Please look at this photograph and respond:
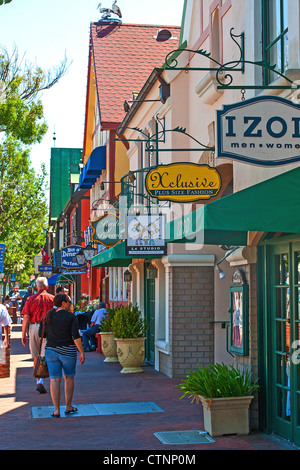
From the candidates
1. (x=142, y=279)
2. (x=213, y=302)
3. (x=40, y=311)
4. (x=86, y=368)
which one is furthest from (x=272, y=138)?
(x=142, y=279)

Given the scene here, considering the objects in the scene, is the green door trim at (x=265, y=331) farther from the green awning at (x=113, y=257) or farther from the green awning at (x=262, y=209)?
the green awning at (x=113, y=257)

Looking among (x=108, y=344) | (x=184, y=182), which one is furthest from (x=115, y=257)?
(x=184, y=182)

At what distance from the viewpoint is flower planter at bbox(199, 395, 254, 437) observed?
8.41 meters

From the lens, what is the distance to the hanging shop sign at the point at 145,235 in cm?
1447

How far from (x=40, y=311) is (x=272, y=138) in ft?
22.8

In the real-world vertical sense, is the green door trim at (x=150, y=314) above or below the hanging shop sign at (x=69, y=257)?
below

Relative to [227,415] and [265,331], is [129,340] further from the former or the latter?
[227,415]

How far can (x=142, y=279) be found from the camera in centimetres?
1891

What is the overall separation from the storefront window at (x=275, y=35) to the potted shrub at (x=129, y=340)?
7.89 meters

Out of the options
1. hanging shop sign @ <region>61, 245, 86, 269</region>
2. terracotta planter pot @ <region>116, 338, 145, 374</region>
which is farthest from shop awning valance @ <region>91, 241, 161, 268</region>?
hanging shop sign @ <region>61, 245, 86, 269</region>

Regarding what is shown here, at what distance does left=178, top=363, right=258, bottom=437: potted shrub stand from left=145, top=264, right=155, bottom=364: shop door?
893cm

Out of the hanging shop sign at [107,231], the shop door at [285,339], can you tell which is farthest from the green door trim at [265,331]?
the hanging shop sign at [107,231]

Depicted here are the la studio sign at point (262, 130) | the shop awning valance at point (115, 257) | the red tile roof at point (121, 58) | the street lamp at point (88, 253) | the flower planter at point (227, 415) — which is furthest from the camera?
the street lamp at point (88, 253)

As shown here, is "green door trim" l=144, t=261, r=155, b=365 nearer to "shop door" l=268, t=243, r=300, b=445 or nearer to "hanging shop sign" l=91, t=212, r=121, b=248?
"hanging shop sign" l=91, t=212, r=121, b=248
